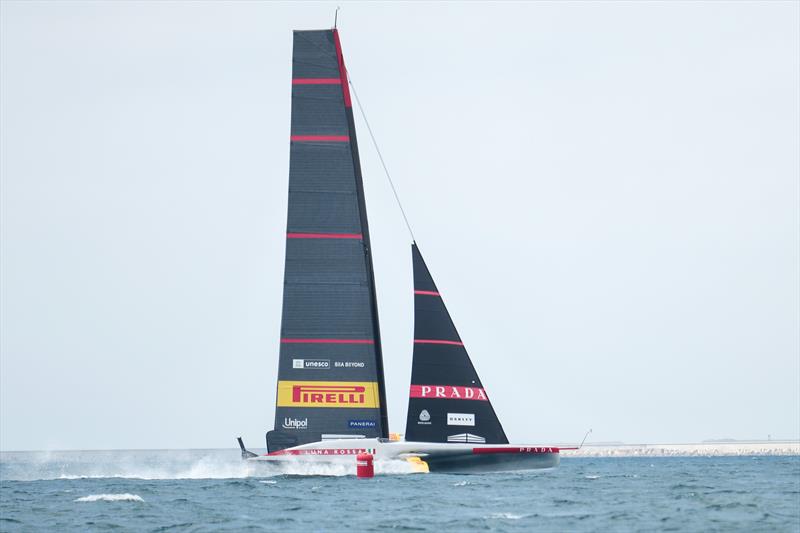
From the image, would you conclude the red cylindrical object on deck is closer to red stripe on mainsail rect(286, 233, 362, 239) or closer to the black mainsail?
the black mainsail

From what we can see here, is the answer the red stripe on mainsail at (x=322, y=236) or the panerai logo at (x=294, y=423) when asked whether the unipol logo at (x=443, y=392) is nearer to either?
the panerai logo at (x=294, y=423)

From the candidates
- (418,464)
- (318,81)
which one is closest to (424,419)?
(418,464)

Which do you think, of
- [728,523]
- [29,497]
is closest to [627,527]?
[728,523]

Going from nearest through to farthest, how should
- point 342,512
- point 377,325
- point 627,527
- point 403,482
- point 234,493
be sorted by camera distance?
point 627,527
point 342,512
point 234,493
point 403,482
point 377,325

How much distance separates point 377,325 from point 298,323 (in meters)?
2.80

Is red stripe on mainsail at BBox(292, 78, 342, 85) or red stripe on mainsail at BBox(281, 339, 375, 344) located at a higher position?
red stripe on mainsail at BBox(292, 78, 342, 85)

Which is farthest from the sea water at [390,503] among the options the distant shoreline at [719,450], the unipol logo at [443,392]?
the distant shoreline at [719,450]

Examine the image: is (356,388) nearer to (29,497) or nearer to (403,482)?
(403,482)

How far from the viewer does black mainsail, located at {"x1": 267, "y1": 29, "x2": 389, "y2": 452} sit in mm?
40750

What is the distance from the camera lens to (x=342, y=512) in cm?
2970

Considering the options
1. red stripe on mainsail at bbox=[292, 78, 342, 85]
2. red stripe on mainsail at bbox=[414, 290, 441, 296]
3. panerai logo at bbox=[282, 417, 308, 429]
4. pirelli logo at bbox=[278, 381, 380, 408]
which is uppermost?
red stripe on mainsail at bbox=[292, 78, 342, 85]

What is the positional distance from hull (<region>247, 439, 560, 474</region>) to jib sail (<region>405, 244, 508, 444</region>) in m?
0.65

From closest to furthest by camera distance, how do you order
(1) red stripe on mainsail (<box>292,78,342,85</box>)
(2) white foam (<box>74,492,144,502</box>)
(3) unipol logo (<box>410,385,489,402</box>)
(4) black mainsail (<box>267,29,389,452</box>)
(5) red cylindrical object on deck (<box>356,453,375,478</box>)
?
(2) white foam (<box>74,492,144,502</box>)
(5) red cylindrical object on deck (<box>356,453,375,478</box>)
(3) unipol logo (<box>410,385,489,402</box>)
(4) black mainsail (<box>267,29,389,452</box>)
(1) red stripe on mainsail (<box>292,78,342,85</box>)

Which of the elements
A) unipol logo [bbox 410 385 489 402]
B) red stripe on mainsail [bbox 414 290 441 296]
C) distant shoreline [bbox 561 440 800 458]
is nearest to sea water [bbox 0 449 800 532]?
unipol logo [bbox 410 385 489 402]
